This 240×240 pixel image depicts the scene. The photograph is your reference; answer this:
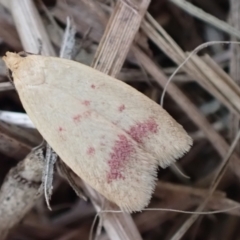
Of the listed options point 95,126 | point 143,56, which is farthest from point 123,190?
point 143,56

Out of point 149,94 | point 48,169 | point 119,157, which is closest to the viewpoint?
point 119,157

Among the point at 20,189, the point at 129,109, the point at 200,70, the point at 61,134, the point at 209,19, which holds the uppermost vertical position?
the point at 209,19

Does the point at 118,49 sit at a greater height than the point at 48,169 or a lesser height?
greater

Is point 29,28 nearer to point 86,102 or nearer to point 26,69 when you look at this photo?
point 26,69

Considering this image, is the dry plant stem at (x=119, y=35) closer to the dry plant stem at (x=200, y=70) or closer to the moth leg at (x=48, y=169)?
the dry plant stem at (x=200, y=70)

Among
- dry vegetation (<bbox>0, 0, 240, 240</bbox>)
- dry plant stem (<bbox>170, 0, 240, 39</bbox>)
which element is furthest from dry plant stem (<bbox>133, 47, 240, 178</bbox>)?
dry plant stem (<bbox>170, 0, 240, 39</bbox>)

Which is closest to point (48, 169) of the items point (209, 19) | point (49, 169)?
point (49, 169)

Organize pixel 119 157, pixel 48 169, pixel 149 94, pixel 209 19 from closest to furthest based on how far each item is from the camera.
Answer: pixel 119 157 → pixel 48 169 → pixel 209 19 → pixel 149 94

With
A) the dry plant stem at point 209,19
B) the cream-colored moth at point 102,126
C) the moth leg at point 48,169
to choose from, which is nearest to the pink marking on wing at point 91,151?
the cream-colored moth at point 102,126
